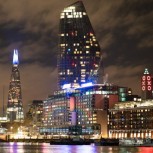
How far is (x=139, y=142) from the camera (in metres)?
176

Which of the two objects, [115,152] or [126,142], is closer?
[115,152]

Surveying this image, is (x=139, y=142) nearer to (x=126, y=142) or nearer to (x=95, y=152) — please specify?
(x=126, y=142)

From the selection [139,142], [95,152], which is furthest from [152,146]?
[95,152]

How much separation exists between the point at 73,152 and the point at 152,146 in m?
42.3

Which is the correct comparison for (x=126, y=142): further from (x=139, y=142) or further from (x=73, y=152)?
(x=73, y=152)

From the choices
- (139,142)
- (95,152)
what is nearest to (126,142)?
(139,142)

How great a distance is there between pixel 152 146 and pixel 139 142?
20.9 feet

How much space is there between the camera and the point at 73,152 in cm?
13638

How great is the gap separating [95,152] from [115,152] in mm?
6435

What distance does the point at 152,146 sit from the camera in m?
170

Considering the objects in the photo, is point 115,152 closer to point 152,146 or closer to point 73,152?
point 73,152

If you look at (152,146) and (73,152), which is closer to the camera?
(73,152)

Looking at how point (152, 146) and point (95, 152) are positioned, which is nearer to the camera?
point (95, 152)

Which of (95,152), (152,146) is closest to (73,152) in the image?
(95,152)
